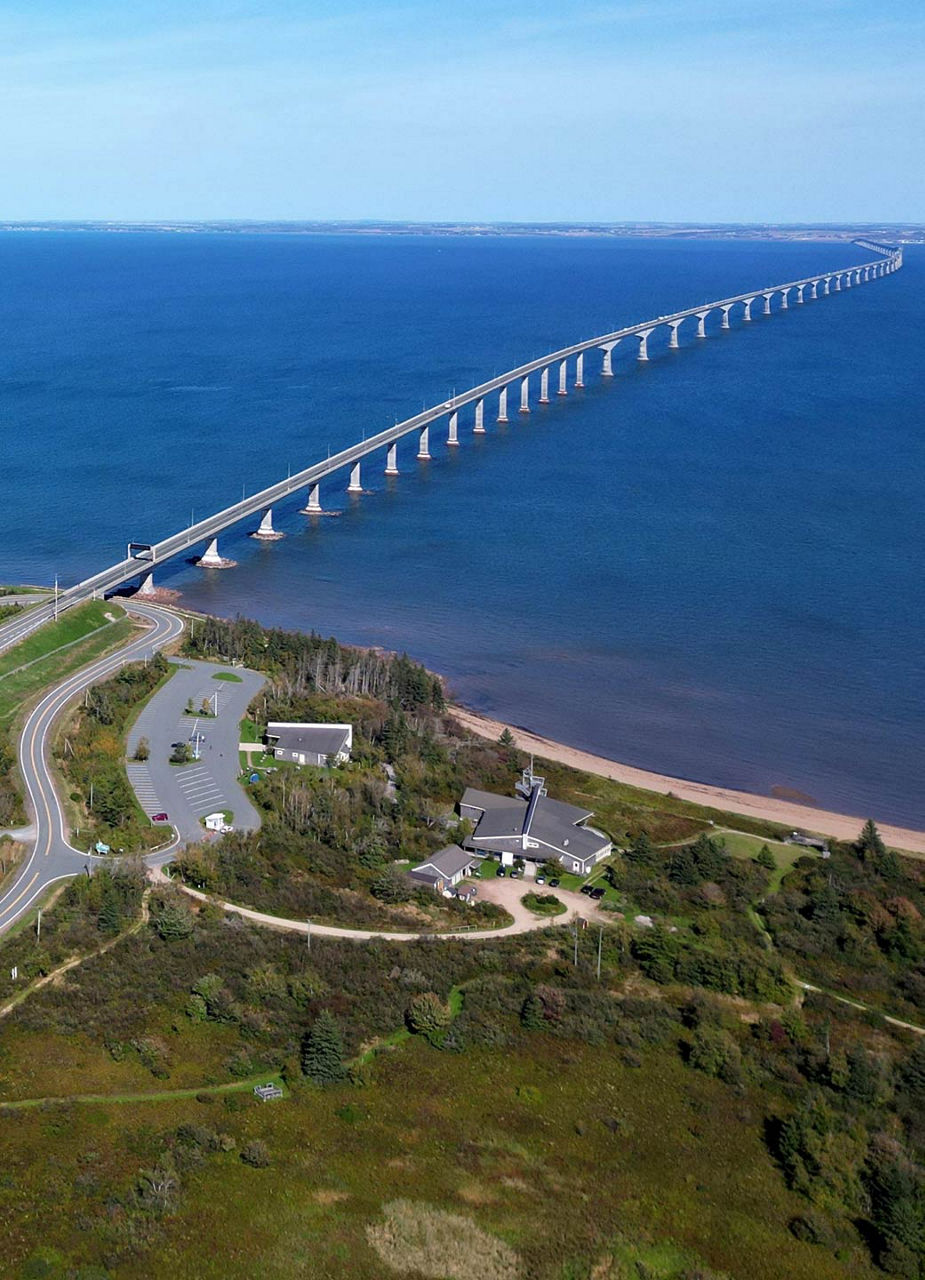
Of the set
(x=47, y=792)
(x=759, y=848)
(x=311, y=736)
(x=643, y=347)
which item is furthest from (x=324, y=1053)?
(x=643, y=347)

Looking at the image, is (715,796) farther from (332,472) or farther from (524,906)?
(332,472)

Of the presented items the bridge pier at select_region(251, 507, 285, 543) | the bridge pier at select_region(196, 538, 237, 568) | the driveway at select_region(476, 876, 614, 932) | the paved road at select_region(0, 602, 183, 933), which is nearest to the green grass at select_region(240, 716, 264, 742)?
the paved road at select_region(0, 602, 183, 933)

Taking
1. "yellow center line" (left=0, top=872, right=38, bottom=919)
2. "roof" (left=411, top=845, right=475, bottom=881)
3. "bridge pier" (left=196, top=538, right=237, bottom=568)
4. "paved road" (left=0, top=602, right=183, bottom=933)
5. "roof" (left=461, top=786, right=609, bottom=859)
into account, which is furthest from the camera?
"bridge pier" (left=196, top=538, right=237, bottom=568)

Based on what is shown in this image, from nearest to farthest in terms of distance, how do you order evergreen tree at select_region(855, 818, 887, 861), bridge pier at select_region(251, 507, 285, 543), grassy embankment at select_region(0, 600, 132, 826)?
evergreen tree at select_region(855, 818, 887, 861) → grassy embankment at select_region(0, 600, 132, 826) → bridge pier at select_region(251, 507, 285, 543)

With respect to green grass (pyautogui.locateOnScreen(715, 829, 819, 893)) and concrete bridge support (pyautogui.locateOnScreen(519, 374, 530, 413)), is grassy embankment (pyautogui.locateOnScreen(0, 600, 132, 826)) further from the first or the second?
concrete bridge support (pyautogui.locateOnScreen(519, 374, 530, 413))

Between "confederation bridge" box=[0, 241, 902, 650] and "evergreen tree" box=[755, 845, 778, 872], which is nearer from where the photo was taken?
"evergreen tree" box=[755, 845, 778, 872]

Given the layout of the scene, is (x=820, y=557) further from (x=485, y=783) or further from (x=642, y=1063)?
(x=642, y=1063)

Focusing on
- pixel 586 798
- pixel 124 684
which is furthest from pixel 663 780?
pixel 124 684
